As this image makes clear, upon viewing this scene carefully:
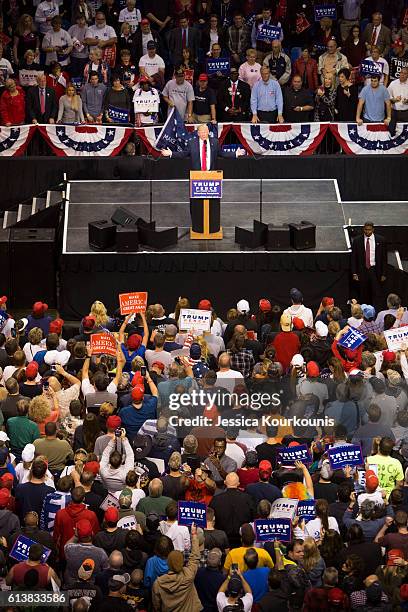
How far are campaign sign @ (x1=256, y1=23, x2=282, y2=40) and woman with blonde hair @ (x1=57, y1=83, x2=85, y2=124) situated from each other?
3.83 metres

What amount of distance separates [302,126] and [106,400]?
38.5 ft

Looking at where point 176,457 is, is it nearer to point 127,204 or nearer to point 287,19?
point 127,204

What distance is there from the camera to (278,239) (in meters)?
23.7

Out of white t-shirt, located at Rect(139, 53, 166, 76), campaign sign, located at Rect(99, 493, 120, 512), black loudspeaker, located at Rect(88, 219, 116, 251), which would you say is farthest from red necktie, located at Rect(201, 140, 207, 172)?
campaign sign, located at Rect(99, 493, 120, 512)

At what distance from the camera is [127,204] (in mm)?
25609

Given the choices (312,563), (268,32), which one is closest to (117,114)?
(268,32)

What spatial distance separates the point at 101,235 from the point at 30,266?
1.39 metres

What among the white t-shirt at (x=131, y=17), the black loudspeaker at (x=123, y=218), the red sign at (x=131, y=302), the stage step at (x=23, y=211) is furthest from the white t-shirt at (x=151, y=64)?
the red sign at (x=131, y=302)

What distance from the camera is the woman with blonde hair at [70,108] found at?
26.9 metres

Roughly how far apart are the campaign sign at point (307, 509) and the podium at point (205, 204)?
31.9 feet

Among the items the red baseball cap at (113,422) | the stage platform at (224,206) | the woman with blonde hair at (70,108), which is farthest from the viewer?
the woman with blonde hair at (70,108)

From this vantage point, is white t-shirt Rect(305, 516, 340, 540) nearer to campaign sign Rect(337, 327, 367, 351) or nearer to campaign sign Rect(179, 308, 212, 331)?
campaign sign Rect(337, 327, 367, 351)

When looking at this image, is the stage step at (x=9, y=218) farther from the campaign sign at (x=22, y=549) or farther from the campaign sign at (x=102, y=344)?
the campaign sign at (x=22, y=549)

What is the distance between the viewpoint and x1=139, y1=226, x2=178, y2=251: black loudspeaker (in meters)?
23.8
